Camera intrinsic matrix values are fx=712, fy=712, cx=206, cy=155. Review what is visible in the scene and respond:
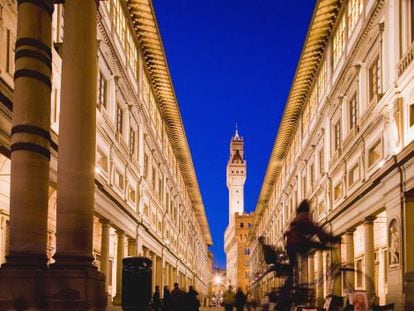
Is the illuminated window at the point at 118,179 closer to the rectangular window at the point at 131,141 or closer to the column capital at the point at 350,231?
the rectangular window at the point at 131,141

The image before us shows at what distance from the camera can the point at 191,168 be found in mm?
76938

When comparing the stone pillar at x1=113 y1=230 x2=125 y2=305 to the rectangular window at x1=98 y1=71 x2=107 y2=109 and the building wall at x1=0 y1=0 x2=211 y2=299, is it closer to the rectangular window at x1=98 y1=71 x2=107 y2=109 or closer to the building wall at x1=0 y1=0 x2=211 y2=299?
the building wall at x1=0 y1=0 x2=211 y2=299

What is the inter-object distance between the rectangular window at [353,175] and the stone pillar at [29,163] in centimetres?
2039

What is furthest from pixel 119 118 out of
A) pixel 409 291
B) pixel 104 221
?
pixel 409 291

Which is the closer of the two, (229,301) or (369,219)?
(369,219)

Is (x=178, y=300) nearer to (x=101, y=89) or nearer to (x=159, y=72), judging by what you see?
(x=101, y=89)

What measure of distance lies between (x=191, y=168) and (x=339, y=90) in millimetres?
43005

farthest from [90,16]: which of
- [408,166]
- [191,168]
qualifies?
[191,168]

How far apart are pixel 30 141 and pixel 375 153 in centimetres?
1826

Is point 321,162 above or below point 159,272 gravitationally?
above

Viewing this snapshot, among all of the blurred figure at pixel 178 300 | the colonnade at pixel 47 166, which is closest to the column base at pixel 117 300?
the blurred figure at pixel 178 300

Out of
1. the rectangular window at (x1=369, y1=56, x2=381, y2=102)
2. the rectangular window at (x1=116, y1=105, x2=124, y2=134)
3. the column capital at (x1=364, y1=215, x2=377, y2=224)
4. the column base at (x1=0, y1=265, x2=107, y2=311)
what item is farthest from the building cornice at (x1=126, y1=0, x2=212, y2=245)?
the column base at (x1=0, y1=265, x2=107, y2=311)

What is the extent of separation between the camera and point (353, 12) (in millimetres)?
32062

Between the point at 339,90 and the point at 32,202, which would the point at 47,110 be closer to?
the point at 32,202
